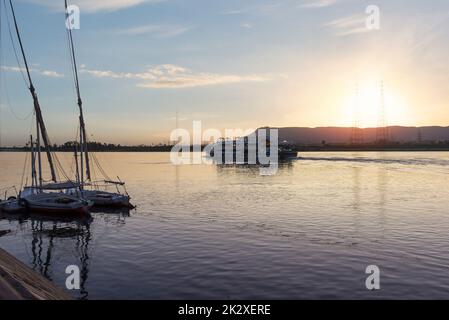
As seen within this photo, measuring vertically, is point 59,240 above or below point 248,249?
below

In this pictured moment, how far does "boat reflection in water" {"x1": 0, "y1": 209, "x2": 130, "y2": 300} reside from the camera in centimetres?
2608

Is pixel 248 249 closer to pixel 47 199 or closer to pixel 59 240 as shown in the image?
pixel 59 240

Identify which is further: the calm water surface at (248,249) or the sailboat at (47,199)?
the sailboat at (47,199)

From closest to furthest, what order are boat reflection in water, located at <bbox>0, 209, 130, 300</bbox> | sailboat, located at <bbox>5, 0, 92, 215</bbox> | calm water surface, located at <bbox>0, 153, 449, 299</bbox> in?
calm water surface, located at <bbox>0, 153, 449, 299</bbox>, boat reflection in water, located at <bbox>0, 209, 130, 300</bbox>, sailboat, located at <bbox>5, 0, 92, 215</bbox>

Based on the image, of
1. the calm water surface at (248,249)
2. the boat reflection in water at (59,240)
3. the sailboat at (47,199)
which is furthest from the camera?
the sailboat at (47,199)

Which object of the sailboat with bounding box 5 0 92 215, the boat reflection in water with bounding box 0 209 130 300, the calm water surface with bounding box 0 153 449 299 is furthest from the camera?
the sailboat with bounding box 5 0 92 215

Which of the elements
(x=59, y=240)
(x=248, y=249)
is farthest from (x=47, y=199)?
(x=248, y=249)

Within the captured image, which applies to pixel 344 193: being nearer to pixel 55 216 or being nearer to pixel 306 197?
pixel 306 197

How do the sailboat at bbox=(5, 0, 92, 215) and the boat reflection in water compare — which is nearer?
the boat reflection in water

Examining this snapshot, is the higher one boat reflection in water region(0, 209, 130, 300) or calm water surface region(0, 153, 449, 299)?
calm water surface region(0, 153, 449, 299)

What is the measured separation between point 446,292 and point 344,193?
160ft

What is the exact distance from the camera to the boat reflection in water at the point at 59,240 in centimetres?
2608

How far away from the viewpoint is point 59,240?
119 ft
